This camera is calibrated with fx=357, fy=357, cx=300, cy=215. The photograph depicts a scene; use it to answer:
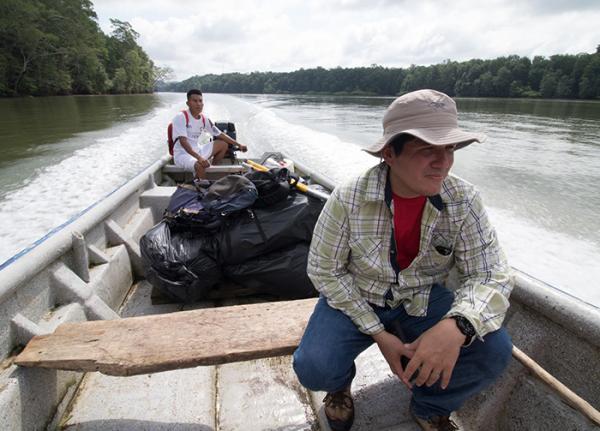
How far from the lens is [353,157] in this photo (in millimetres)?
9219

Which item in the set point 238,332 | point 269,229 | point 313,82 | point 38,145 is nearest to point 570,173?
point 269,229

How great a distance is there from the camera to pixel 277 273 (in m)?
2.36

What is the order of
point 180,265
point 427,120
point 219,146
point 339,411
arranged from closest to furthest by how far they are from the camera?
point 427,120 → point 339,411 → point 180,265 → point 219,146

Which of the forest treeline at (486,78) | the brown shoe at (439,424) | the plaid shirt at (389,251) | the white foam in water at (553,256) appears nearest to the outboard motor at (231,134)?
the white foam in water at (553,256)

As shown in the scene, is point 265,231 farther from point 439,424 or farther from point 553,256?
point 553,256

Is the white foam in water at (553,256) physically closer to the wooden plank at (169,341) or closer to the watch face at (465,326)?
the watch face at (465,326)

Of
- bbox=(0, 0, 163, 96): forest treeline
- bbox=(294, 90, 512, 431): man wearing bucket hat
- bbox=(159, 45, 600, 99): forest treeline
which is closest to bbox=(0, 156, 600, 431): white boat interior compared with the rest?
bbox=(294, 90, 512, 431): man wearing bucket hat

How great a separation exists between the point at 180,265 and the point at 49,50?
45670 millimetres

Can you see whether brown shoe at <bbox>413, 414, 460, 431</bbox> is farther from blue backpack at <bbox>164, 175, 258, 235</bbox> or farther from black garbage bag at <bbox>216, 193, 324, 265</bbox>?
blue backpack at <bbox>164, 175, 258, 235</bbox>

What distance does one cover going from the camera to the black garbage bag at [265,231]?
234 centimetres

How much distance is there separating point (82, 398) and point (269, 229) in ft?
4.35

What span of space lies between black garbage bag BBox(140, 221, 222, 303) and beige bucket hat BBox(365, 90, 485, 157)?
1.50m

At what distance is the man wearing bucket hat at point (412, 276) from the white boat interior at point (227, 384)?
0.70 ft

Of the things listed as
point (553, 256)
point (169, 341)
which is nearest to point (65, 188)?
point (169, 341)
